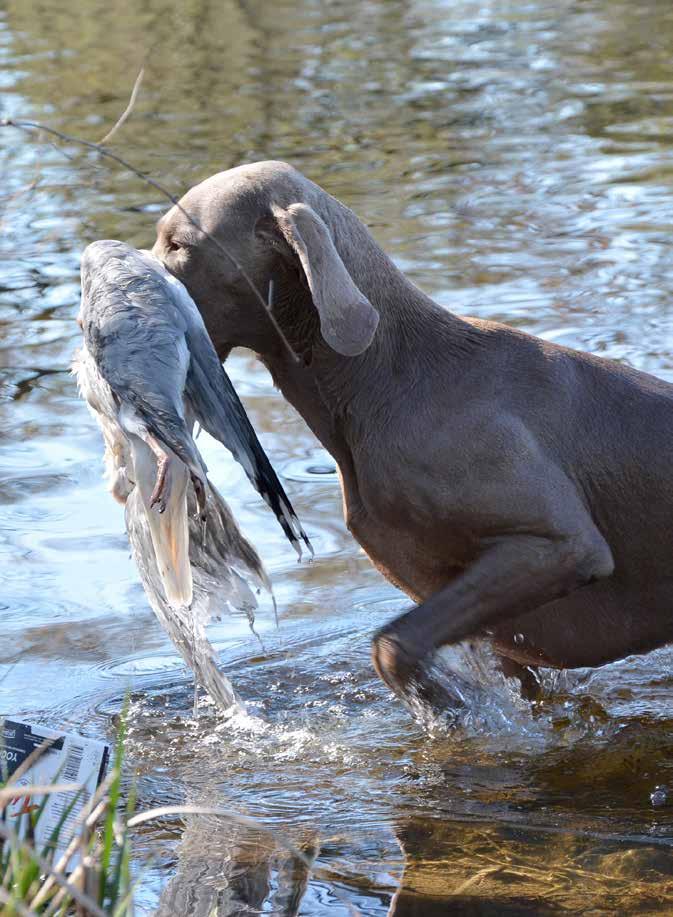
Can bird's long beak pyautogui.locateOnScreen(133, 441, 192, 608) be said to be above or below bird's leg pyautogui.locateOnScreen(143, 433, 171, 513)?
below

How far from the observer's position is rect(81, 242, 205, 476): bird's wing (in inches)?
129

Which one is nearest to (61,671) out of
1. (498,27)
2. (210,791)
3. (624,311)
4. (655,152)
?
(210,791)

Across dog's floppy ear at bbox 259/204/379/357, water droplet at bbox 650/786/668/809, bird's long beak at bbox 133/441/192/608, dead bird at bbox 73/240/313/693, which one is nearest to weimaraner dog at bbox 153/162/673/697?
dog's floppy ear at bbox 259/204/379/357

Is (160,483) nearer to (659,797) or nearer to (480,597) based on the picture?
(480,597)

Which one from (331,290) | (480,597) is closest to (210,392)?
(331,290)

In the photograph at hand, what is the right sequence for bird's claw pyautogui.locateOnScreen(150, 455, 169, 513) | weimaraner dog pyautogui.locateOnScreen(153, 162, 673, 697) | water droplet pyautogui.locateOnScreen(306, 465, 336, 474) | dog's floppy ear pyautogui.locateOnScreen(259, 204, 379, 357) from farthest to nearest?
water droplet pyautogui.locateOnScreen(306, 465, 336, 474)
weimaraner dog pyautogui.locateOnScreen(153, 162, 673, 697)
dog's floppy ear pyautogui.locateOnScreen(259, 204, 379, 357)
bird's claw pyautogui.locateOnScreen(150, 455, 169, 513)

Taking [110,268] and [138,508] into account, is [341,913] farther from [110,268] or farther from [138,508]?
[110,268]

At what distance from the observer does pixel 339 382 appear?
4043mm

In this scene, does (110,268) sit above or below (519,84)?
above

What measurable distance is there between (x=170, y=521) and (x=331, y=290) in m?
0.69

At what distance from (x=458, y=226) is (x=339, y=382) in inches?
215

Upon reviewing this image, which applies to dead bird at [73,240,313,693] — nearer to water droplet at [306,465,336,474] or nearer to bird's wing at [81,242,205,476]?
bird's wing at [81,242,205,476]

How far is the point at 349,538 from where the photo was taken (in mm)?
5605

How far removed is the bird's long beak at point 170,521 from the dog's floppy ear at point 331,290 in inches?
22.8
